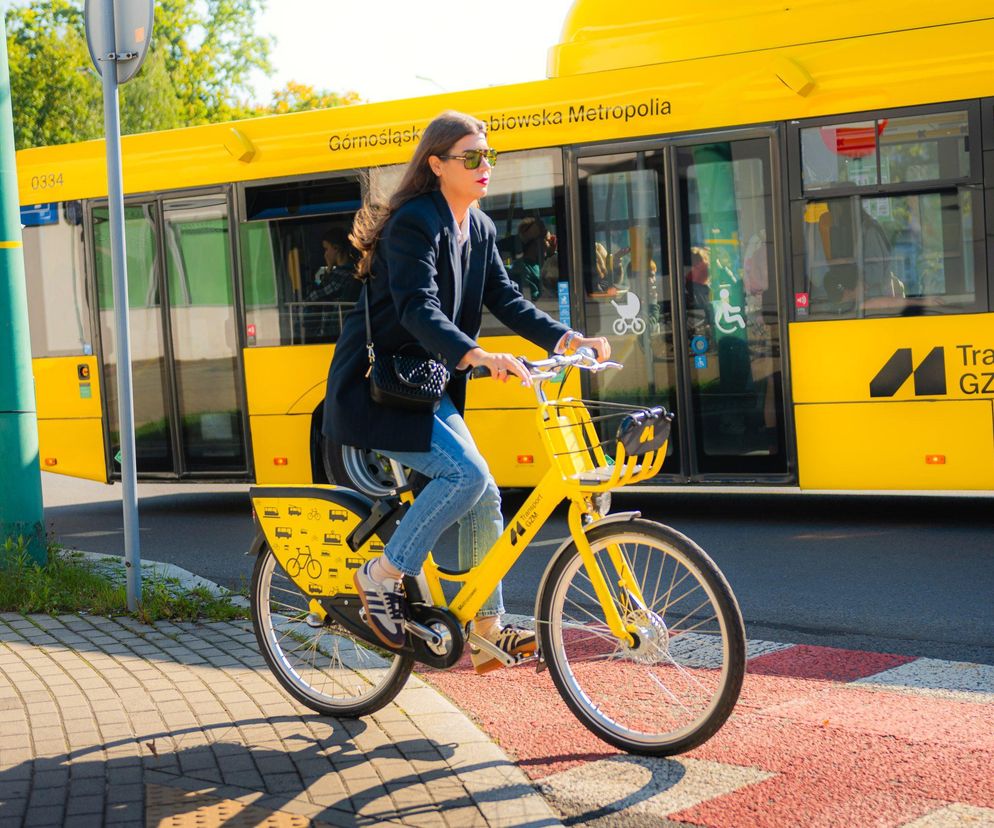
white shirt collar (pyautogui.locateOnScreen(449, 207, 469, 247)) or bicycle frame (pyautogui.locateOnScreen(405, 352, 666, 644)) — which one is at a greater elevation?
white shirt collar (pyautogui.locateOnScreen(449, 207, 469, 247))

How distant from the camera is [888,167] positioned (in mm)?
9172

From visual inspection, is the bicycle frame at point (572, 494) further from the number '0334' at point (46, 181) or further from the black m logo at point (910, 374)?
the number '0334' at point (46, 181)

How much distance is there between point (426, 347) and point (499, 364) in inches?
11.8

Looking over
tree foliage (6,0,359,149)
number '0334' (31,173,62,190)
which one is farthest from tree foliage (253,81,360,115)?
number '0334' (31,173,62,190)

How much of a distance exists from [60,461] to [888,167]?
759 centimetres

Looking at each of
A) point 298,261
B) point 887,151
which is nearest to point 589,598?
point 887,151

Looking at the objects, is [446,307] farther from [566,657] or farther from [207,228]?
[207,228]

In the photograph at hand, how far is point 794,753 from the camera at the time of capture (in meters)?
4.38

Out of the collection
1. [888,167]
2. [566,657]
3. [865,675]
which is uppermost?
[888,167]

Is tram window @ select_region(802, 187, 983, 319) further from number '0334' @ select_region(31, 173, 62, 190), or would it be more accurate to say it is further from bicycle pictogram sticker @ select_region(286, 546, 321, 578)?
number '0334' @ select_region(31, 173, 62, 190)

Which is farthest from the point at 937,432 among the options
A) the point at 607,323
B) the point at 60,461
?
the point at 60,461

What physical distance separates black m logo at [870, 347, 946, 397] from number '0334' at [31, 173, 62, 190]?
290 inches

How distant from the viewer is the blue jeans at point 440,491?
180 inches

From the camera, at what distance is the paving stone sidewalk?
3.97 m
